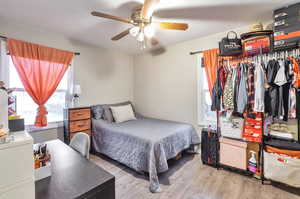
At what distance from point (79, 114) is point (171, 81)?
82.3 inches

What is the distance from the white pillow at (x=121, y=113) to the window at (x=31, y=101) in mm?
1036

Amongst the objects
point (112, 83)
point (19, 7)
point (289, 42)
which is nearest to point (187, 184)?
point (289, 42)

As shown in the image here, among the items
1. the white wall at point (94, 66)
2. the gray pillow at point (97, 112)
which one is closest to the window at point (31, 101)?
the white wall at point (94, 66)

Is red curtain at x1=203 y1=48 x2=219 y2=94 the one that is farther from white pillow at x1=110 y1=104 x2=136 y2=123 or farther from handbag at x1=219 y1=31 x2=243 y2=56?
white pillow at x1=110 y1=104 x2=136 y2=123

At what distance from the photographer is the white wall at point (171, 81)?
3.03 meters

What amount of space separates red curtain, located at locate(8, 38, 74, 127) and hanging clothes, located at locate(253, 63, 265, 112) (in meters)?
3.23

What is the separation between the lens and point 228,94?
2225mm

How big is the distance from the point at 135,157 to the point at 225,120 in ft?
5.03

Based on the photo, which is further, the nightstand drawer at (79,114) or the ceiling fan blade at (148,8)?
the nightstand drawer at (79,114)

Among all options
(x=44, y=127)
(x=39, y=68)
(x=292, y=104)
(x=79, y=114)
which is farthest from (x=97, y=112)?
(x=292, y=104)

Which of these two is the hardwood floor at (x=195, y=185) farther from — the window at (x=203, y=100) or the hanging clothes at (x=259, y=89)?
the hanging clothes at (x=259, y=89)

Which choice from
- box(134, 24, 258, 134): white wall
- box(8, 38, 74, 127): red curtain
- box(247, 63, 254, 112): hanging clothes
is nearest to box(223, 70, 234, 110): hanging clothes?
box(247, 63, 254, 112): hanging clothes

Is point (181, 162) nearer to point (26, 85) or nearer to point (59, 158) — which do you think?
point (59, 158)

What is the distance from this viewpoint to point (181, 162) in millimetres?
2625
